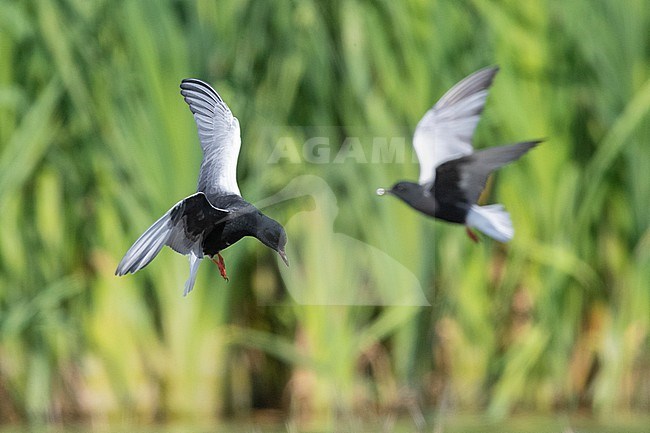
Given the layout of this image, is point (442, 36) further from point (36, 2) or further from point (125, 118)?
point (36, 2)

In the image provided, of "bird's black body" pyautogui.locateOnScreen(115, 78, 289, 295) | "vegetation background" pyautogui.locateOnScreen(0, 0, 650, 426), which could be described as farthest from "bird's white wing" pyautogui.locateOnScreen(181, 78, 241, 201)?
"vegetation background" pyautogui.locateOnScreen(0, 0, 650, 426)

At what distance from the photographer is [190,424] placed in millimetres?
4523

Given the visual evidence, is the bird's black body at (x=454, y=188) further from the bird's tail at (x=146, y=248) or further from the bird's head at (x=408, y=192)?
Result: the bird's tail at (x=146, y=248)

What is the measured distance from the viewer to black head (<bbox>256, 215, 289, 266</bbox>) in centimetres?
239

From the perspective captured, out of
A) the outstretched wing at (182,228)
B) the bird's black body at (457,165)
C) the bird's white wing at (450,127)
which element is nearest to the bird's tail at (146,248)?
the outstretched wing at (182,228)

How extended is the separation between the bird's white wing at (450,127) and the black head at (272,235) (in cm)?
82

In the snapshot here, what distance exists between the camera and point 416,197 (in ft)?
10.5

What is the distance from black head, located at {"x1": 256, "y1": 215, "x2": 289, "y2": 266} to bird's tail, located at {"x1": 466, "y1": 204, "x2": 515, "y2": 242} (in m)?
0.68

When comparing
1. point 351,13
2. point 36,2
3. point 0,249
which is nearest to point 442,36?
point 351,13

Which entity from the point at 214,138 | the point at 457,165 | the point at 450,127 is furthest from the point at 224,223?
the point at 450,127

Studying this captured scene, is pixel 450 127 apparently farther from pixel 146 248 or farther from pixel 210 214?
pixel 146 248

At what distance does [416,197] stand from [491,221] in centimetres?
26

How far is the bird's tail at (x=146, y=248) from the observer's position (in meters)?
2.05

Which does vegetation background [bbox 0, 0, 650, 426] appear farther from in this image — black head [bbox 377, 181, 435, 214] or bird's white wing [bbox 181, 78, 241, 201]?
bird's white wing [bbox 181, 78, 241, 201]
